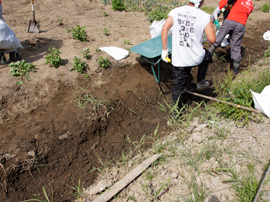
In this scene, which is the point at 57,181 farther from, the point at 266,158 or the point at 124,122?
the point at 266,158

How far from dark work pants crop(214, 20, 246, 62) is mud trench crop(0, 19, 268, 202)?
109cm

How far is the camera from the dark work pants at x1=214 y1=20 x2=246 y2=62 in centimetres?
398

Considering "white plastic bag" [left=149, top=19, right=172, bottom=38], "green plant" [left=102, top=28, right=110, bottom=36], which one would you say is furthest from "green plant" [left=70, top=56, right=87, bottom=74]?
"white plastic bag" [left=149, top=19, right=172, bottom=38]

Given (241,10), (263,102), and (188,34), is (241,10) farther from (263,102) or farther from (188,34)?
(263,102)

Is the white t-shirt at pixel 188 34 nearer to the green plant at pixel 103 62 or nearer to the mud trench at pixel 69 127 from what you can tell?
the mud trench at pixel 69 127

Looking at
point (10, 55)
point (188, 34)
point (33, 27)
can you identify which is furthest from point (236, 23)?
point (33, 27)

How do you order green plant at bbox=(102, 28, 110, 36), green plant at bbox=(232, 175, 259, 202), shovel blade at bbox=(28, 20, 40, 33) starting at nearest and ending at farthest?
green plant at bbox=(232, 175, 259, 202) → shovel blade at bbox=(28, 20, 40, 33) → green plant at bbox=(102, 28, 110, 36)

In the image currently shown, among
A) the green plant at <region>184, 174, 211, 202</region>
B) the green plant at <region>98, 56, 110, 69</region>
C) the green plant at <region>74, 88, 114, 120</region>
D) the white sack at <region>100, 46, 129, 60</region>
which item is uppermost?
the white sack at <region>100, 46, 129, 60</region>

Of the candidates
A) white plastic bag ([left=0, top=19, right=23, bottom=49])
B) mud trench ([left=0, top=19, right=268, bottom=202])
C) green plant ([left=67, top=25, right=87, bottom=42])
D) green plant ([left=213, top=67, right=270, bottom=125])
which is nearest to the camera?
mud trench ([left=0, top=19, right=268, bottom=202])

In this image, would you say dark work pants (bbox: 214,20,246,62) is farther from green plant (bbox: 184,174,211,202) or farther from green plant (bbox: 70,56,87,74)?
green plant (bbox: 184,174,211,202)

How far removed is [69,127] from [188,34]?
2.26m

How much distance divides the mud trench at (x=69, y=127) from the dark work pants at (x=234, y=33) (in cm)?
109

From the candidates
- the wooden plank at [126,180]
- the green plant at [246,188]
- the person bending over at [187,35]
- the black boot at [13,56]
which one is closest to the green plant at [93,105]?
the wooden plank at [126,180]

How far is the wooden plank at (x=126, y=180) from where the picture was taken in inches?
87.9
